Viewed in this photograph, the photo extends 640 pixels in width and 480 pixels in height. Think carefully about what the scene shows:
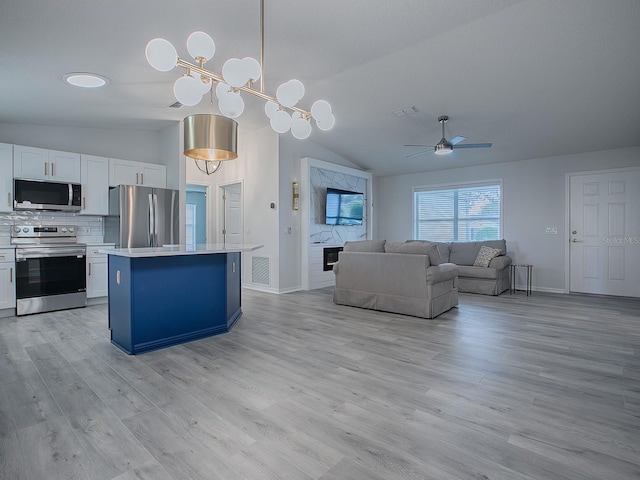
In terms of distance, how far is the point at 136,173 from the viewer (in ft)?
18.2

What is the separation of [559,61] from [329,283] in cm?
489

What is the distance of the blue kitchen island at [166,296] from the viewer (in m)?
3.01

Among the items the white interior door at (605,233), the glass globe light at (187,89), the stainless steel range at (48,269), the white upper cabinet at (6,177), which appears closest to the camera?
the glass globe light at (187,89)

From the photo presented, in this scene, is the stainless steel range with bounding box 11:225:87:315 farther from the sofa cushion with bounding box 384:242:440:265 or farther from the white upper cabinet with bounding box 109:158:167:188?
the sofa cushion with bounding box 384:242:440:265

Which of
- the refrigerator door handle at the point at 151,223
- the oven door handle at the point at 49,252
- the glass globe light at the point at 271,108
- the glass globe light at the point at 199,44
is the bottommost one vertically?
the oven door handle at the point at 49,252

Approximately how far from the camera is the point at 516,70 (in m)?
3.92

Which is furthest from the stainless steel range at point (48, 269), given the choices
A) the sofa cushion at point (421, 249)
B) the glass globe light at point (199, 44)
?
the sofa cushion at point (421, 249)

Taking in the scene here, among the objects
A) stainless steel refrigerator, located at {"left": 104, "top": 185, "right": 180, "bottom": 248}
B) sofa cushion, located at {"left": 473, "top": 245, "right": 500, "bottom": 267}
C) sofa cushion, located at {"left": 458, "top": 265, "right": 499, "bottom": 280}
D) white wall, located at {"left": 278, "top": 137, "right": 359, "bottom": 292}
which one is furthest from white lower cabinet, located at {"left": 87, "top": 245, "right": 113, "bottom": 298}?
sofa cushion, located at {"left": 473, "top": 245, "right": 500, "bottom": 267}

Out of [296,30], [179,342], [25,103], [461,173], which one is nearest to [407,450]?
[179,342]

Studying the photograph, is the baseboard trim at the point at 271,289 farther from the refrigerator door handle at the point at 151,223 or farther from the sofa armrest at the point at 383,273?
the refrigerator door handle at the point at 151,223

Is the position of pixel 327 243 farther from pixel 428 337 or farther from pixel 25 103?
pixel 25 103

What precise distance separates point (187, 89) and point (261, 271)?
174 inches

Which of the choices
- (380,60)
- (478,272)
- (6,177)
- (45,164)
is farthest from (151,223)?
(478,272)

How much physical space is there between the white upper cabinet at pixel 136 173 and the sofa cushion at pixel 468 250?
216 inches
